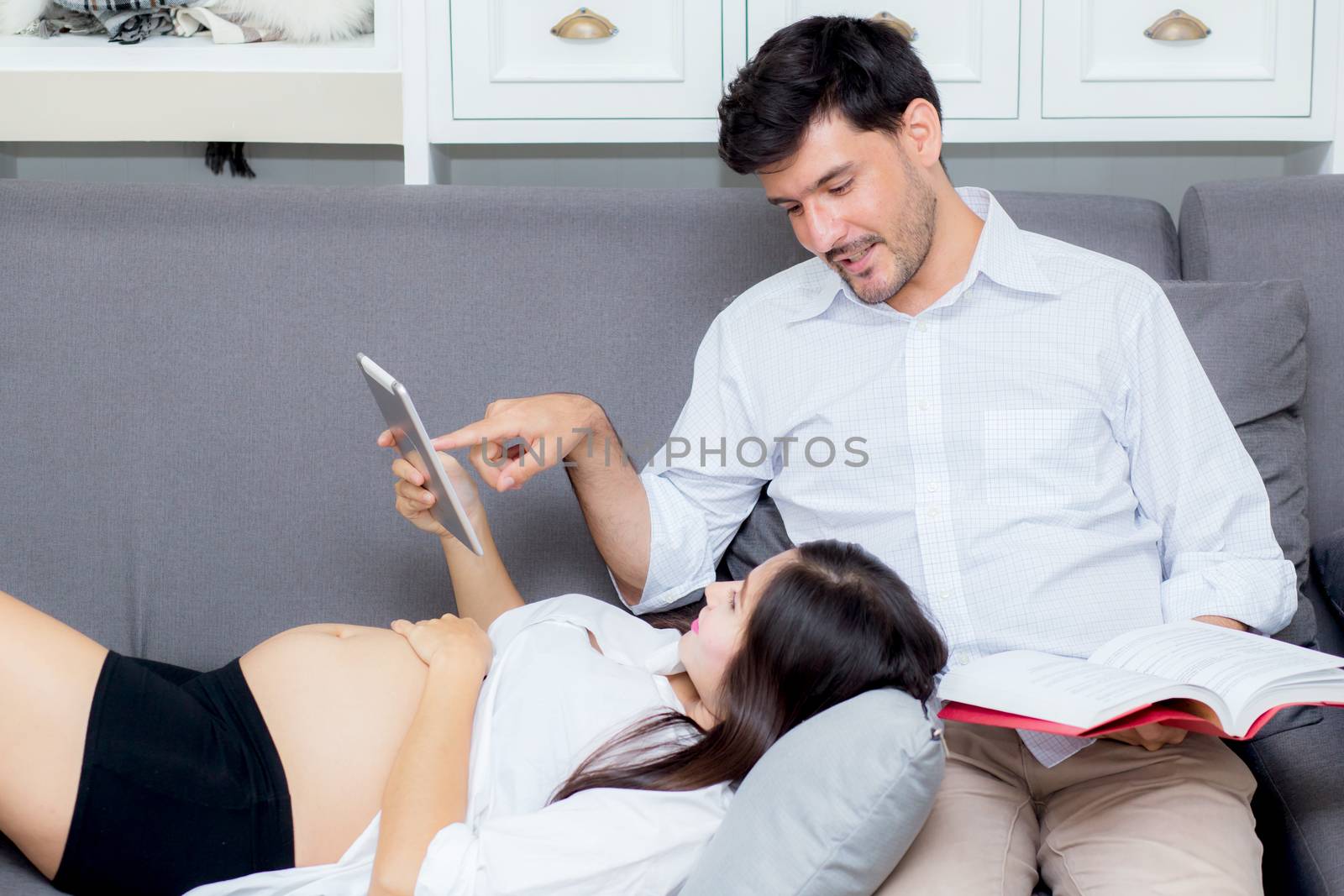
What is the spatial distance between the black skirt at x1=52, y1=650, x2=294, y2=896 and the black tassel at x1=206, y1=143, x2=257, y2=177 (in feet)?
4.02

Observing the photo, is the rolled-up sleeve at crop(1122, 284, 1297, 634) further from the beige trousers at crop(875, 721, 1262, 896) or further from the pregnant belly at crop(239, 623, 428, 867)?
the pregnant belly at crop(239, 623, 428, 867)

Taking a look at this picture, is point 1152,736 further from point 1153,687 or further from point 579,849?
point 579,849

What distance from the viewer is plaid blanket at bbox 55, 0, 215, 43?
1.83 m

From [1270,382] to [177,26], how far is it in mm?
1715

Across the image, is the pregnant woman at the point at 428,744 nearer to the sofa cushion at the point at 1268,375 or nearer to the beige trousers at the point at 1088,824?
the beige trousers at the point at 1088,824

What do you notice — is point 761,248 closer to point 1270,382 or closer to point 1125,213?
point 1125,213

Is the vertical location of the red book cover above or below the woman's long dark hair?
above

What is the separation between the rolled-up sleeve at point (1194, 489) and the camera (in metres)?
1.33

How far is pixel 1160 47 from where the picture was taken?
179cm

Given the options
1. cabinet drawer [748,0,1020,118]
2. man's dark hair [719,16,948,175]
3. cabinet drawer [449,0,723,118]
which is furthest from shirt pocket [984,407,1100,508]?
cabinet drawer [449,0,723,118]

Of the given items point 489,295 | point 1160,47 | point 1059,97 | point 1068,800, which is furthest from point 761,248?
point 1068,800

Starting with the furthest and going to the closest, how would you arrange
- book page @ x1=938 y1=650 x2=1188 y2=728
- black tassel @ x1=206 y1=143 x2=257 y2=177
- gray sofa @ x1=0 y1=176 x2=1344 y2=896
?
1. black tassel @ x1=206 y1=143 x2=257 y2=177
2. gray sofa @ x1=0 y1=176 x2=1344 y2=896
3. book page @ x1=938 y1=650 x2=1188 y2=728

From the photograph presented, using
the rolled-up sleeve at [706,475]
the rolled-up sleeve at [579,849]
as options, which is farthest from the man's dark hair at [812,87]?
the rolled-up sleeve at [579,849]

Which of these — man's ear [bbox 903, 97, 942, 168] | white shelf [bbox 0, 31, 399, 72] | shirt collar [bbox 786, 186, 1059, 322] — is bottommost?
shirt collar [bbox 786, 186, 1059, 322]
